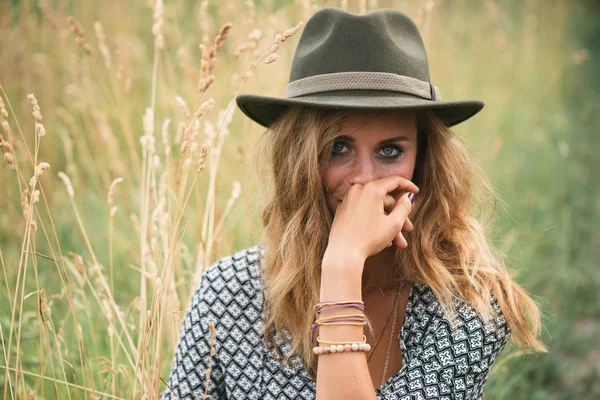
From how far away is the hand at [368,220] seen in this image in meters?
1.91

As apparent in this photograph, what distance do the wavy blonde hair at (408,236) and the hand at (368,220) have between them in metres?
0.17

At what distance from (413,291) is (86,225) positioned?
7.99 feet

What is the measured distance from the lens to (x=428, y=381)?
1915mm

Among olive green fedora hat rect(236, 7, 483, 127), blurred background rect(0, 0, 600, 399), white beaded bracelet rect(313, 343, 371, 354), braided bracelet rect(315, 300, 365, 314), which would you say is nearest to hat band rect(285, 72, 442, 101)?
olive green fedora hat rect(236, 7, 483, 127)

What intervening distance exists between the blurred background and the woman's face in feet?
1.20

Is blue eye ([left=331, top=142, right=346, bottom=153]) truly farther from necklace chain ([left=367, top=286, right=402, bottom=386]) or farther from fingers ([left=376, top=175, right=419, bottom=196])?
necklace chain ([left=367, top=286, right=402, bottom=386])

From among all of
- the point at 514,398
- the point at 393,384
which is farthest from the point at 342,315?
the point at 514,398

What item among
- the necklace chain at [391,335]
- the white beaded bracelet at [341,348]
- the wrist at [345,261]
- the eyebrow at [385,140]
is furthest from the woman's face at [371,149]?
the white beaded bracelet at [341,348]

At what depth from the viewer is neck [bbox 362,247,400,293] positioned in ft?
7.34

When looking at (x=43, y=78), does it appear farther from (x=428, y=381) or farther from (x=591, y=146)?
(x=591, y=146)

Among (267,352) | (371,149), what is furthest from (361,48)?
(267,352)

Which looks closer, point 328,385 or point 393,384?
point 328,385

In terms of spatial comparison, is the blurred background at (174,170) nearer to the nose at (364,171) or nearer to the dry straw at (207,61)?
the dry straw at (207,61)

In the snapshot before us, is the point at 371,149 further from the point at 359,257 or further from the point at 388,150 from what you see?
the point at 359,257
